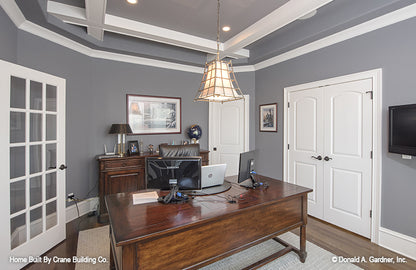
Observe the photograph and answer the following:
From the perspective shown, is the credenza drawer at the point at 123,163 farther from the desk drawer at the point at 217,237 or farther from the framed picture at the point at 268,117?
the framed picture at the point at 268,117

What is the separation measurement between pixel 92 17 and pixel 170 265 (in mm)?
2865

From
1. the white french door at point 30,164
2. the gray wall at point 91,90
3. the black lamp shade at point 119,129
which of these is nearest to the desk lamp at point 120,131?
the black lamp shade at point 119,129

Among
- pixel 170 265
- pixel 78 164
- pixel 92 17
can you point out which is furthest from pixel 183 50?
pixel 170 265

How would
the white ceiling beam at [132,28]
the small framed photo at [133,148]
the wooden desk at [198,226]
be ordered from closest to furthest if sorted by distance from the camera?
1. the wooden desk at [198,226]
2. the white ceiling beam at [132,28]
3. the small framed photo at [133,148]

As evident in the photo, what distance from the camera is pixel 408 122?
209 centimetres

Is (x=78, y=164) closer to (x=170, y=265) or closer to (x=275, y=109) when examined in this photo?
(x=170, y=265)

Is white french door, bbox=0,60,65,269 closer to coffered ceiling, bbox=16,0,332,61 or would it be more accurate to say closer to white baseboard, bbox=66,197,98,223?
white baseboard, bbox=66,197,98,223

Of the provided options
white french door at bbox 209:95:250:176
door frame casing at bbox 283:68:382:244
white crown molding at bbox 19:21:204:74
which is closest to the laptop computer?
door frame casing at bbox 283:68:382:244

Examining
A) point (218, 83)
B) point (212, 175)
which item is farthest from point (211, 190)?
point (218, 83)

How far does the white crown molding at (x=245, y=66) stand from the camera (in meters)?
2.17

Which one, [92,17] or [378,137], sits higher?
[92,17]

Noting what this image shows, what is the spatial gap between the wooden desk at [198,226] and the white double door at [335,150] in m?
1.17

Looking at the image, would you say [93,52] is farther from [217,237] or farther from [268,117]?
[217,237]

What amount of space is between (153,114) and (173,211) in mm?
2713
